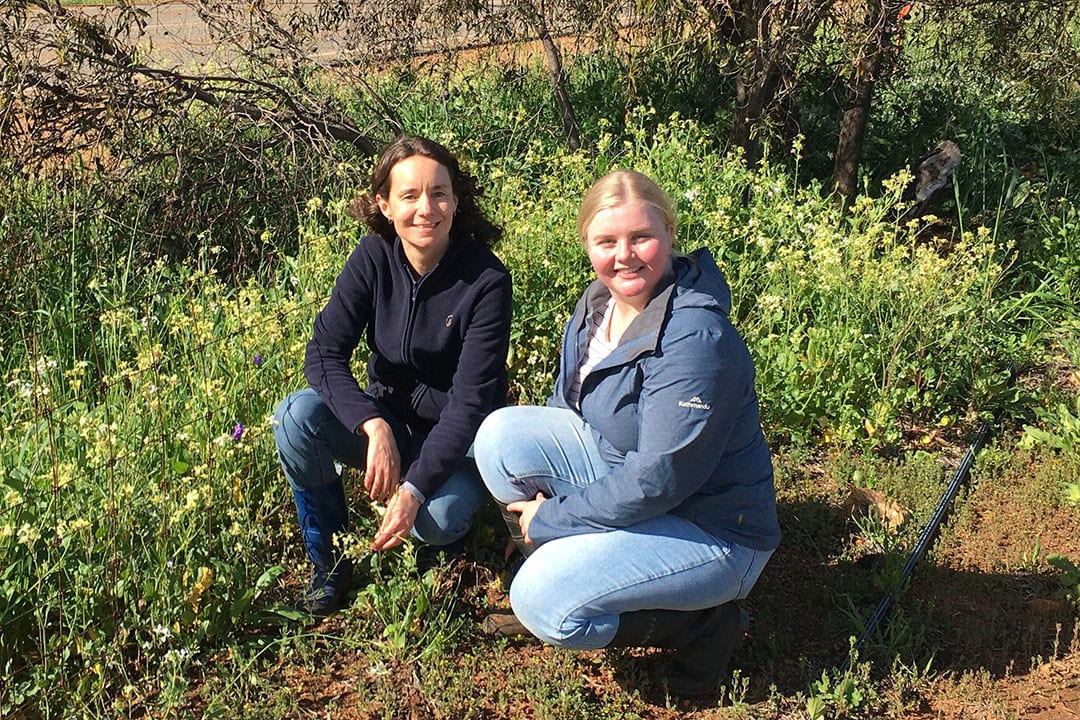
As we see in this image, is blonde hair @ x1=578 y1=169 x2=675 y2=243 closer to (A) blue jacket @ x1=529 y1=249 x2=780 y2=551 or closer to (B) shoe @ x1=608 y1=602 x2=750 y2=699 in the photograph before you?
(A) blue jacket @ x1=529 y1=249 x2=780 y2=551

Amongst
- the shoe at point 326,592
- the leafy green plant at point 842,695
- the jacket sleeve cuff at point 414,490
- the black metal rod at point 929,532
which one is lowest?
the leafy green plant at point 842,695

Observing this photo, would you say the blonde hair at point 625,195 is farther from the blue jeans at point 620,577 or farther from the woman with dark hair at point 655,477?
the blue jeans at point 620,577

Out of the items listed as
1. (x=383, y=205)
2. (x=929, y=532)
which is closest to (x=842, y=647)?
(x=929, y=532)

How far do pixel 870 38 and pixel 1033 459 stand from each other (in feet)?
7.18

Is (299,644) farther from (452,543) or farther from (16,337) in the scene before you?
(16,337)

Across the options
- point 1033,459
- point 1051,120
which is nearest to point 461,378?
point 1033,459

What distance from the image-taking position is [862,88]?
6.47 meters

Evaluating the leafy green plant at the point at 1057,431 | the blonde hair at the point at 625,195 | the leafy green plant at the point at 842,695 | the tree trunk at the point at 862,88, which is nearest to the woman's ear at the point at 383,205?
the blonde hair at the point at 625,195

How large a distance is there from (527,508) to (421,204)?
0.87 m

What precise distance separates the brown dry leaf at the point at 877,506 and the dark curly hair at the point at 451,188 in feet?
4.91

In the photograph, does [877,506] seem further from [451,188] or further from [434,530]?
[451,188]

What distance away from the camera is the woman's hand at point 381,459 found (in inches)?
118

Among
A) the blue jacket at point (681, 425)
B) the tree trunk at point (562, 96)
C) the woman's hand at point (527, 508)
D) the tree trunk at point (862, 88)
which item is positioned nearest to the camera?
the blue jacket at point (681, 425)

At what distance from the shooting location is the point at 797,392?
4.21 meters
